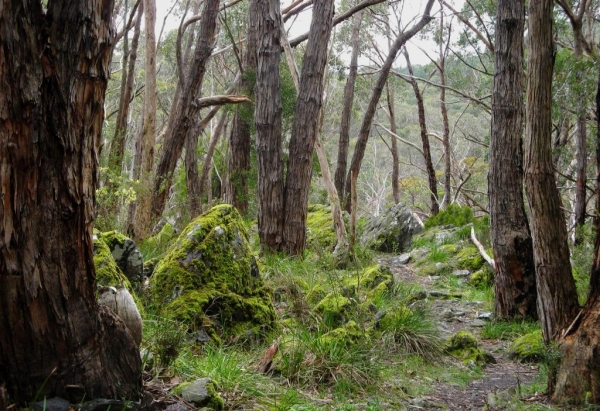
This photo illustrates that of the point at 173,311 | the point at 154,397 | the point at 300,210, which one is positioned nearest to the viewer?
the point at 154,397

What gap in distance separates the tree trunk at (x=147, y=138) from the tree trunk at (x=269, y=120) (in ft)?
5.70

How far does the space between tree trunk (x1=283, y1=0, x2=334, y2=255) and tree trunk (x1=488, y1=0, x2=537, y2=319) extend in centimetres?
317

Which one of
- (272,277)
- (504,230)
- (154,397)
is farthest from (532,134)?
(154,397)

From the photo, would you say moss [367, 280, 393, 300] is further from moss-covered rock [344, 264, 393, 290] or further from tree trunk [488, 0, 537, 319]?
tree trunk [488, 0, 537, 319]

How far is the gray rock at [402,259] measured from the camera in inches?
432

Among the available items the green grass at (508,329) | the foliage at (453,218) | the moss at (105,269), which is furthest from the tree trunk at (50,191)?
the foliage at (453,218)

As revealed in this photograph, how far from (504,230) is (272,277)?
2.57m

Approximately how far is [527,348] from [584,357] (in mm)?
1807

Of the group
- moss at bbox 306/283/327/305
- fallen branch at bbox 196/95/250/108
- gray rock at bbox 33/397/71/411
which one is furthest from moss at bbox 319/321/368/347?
fallen branch at bbox 196/95/250/108

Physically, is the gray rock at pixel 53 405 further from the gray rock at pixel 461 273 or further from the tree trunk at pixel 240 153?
the tree trunk at pixel 240 153

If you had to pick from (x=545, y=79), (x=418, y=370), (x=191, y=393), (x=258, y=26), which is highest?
(x=258, y=26)

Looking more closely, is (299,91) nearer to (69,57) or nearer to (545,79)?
(545,79)

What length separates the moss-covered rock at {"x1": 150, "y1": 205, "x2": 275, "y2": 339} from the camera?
462 centimetres

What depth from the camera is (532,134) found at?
16.3 ft
